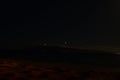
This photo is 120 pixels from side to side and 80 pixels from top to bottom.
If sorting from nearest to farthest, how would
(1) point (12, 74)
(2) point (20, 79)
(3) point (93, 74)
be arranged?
(2) point (20, 79), (1) point (12, 74), (3) point (93, 74)

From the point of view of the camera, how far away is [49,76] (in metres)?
18.8

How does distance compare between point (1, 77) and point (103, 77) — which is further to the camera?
point (103, 77)

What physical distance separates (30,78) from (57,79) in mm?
1537

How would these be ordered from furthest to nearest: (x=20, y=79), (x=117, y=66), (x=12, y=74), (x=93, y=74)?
(x=117, y=66), (x=93, y=74), (x=12, y=74), (x=20, y=79)

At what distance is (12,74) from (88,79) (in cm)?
452

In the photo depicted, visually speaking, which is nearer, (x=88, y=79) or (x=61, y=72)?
(x=88, y=79)

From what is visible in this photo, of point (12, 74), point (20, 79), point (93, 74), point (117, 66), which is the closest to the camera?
point (20, 79)

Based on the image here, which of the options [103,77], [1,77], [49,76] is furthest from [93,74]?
[1,77]

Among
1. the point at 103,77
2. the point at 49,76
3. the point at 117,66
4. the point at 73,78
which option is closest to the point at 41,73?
the point at 49,76

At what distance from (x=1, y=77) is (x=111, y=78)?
658cm

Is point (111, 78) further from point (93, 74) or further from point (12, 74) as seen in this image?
point (12, 74)

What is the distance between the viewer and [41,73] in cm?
1969

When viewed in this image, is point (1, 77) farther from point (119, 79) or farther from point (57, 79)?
point (119, 79)

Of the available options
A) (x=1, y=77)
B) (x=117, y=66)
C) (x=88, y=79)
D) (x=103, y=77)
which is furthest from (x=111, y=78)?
(x=117, y=66)
